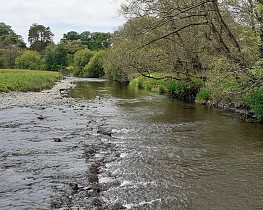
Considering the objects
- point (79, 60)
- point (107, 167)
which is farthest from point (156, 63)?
point (79, 60)

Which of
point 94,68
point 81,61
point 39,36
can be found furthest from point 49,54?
point 39,36

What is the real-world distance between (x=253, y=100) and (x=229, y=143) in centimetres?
571

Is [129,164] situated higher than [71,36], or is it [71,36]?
[71,36]

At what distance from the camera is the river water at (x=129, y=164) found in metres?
7.29

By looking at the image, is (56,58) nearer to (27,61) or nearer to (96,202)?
(27,61)

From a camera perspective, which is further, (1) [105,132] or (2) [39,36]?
(2) [39,36]

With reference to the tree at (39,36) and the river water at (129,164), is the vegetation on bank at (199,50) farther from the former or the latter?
the tree at (39,36)

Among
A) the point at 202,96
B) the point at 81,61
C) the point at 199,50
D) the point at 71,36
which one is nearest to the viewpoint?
the point at 202,96

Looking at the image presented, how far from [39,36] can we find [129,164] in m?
156

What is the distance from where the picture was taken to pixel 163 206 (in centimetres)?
701

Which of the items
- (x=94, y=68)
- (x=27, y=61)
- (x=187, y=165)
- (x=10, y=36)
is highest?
(x=10, y=36)

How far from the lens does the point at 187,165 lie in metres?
9.95

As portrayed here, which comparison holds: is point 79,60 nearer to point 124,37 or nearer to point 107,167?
point 124,37

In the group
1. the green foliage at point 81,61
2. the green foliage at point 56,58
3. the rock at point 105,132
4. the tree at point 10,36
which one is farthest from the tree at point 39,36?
the rock at point 105,132
